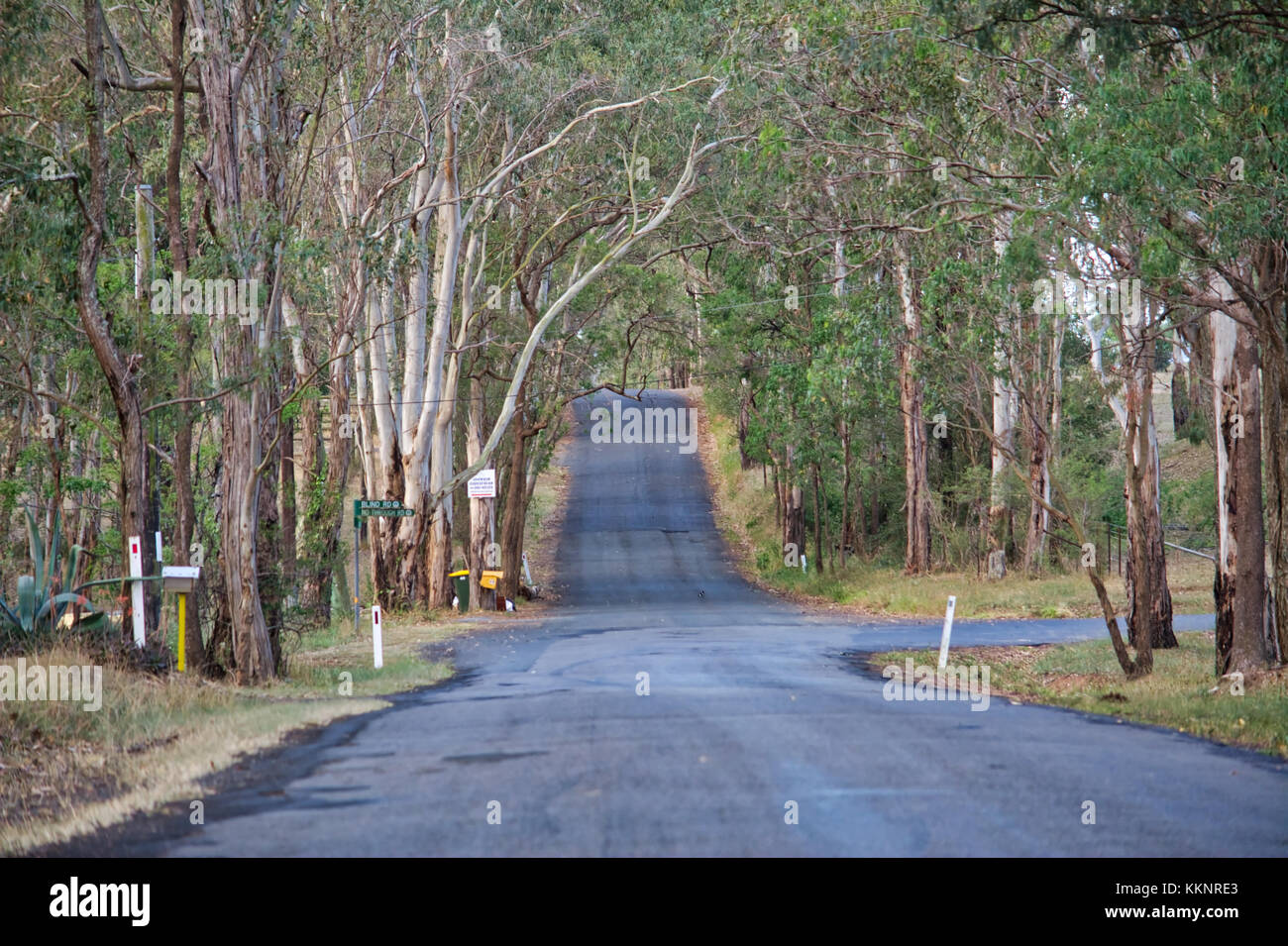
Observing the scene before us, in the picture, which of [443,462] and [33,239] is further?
[443,462]

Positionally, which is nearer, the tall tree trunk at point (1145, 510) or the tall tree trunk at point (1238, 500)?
the tall tree trunk at point (1238, 500)

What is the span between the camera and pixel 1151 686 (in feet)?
55.8

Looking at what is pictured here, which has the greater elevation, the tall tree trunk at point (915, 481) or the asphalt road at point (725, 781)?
the tall tree trunk at point (915, 481)

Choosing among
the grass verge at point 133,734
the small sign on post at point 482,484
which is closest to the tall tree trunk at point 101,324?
the grass verge at point 133,734

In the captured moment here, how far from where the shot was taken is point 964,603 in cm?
3266

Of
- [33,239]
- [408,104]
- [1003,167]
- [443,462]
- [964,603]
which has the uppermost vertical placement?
[408,104]

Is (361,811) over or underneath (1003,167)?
underneath

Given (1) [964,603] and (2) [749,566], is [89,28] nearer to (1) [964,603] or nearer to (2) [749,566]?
(1) [964,603]

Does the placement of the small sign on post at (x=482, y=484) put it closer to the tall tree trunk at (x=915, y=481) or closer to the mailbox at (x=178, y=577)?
the tall tree trunk at (x=915, y=481)

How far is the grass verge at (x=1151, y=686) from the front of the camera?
13.3 meters

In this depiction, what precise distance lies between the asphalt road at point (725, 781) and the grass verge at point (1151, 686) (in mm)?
693

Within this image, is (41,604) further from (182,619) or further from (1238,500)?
(1238,500)
